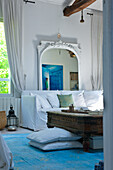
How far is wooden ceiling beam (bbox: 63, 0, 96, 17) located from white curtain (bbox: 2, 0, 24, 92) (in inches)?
54.3

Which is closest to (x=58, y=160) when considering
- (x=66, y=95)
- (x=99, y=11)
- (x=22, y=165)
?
(x=22, y=165)

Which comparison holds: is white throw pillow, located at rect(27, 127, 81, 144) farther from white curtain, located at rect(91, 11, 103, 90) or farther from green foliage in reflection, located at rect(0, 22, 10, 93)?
white curtain, located at rect(91, 11, 103, 90)

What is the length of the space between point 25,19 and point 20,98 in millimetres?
2165

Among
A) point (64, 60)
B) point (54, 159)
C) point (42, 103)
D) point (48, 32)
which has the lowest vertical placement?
point (54, 159)

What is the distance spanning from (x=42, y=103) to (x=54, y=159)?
2.89 meters

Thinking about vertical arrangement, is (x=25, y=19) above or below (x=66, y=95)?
above

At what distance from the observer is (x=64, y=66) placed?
6641 mm

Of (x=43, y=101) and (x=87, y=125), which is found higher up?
(x=43, y=101)

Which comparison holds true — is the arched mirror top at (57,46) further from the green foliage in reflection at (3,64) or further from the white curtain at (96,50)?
the green foliage in reflection at (3,64)

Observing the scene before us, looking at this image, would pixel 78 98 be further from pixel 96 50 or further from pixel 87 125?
pixel 87 125

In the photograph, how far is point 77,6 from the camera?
19.8ft

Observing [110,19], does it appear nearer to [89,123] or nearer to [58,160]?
[58,160]

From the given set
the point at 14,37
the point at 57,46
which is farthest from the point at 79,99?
the point at 14,37

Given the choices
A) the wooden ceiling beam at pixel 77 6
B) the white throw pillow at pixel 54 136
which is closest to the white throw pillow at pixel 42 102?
the white throw pillow at pixel 54 136
